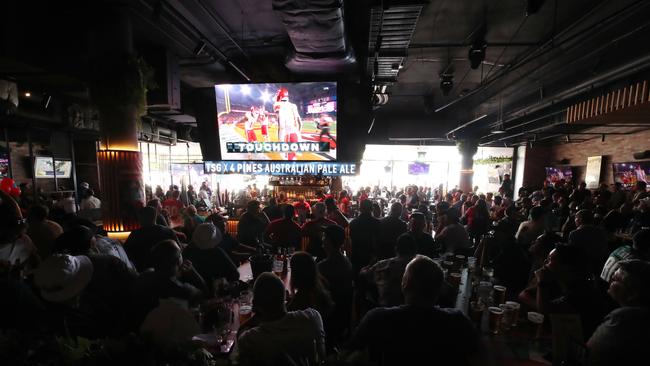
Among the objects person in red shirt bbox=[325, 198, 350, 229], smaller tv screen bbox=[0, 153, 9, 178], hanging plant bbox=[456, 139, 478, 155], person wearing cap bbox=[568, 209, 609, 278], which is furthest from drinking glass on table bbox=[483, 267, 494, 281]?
Result: hanging plant bbox=[456, 139, 478, 155]

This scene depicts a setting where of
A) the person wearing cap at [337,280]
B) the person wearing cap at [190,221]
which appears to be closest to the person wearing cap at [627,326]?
the person wearing cap at [337,280]

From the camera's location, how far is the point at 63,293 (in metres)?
1.83

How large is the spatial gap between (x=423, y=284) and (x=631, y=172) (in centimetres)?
1302

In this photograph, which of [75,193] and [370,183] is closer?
[75,193]

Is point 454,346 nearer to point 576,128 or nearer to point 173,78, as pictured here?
point 173,78

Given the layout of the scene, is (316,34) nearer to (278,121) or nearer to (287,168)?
(278,121)

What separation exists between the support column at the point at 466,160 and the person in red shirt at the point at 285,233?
10219mm

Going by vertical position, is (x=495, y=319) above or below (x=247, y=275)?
above

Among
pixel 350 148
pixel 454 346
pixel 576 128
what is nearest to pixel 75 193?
pixel 350 148

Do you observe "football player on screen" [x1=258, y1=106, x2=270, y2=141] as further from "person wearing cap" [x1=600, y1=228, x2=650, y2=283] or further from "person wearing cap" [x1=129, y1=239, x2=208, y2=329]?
"person wearing cap" [x1=600, y1=228, x2=650, y2=283]

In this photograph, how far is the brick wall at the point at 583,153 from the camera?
33.3ft

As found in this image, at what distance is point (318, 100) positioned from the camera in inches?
252

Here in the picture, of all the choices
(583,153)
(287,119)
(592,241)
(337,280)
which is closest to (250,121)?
(287,119)

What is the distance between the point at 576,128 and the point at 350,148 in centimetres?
815
